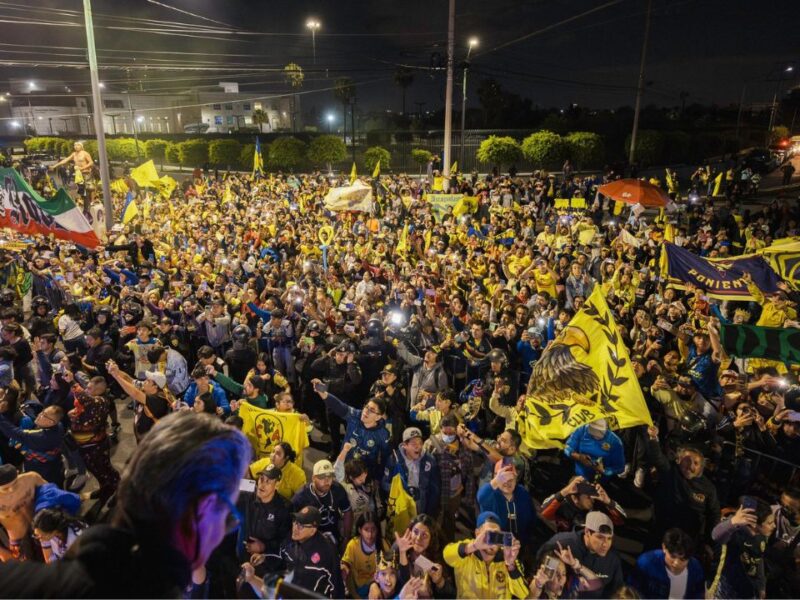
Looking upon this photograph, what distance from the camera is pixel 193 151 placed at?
50.0 metres

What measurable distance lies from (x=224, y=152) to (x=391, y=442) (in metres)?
47.1

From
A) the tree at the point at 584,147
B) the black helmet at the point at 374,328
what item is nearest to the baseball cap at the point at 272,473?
the black helmet at the point at 374,328

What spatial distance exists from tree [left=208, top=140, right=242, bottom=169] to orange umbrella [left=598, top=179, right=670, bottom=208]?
40649mm

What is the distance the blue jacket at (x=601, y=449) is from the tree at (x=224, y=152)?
155 feet

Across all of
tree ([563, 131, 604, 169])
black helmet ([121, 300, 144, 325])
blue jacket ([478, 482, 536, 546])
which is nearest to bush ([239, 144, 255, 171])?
tree ([563, 131, 604, 169])

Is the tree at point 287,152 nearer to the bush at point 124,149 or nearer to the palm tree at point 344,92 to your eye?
the palm tree at point 344,92

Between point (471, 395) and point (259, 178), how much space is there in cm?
2521

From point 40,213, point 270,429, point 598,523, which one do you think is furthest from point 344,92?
point 598,523

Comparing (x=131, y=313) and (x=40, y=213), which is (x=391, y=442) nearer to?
(x=131, y=313)

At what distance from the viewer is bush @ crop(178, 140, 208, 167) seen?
4997cm

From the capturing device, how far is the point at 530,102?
55.8m

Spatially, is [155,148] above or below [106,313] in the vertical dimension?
above

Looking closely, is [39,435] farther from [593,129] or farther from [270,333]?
[593,129]

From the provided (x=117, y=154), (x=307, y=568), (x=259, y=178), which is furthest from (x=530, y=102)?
(x=307, y=568)
